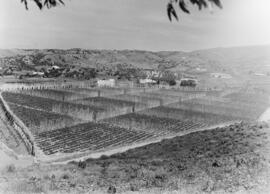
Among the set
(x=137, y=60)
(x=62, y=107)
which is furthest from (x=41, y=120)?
(x=137, y=60)

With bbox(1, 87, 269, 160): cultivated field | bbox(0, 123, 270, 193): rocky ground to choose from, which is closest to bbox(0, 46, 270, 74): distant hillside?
bbox(1, 87, 269, 160): cultivated field

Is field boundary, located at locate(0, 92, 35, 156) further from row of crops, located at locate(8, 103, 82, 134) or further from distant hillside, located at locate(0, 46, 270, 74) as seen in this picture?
distant hillside, located at locate(0, 46, 270, 74)

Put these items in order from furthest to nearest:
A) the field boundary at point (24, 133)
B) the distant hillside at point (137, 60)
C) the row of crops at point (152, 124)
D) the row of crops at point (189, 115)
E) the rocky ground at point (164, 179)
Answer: the distant hillside at point (137, 60)
the row of crops at point (189, 115)
the row of crops at point (152, 124)
the field boundary at point (24, 133)
the rocky ground at point (164, 179)

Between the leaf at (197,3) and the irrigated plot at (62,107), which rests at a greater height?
the leaf at (197,3)

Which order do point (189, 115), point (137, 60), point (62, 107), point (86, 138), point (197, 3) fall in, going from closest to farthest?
point (197, 3)
point (86, 138)
point (189, 115)
point (62, 107)
point (137, 60)

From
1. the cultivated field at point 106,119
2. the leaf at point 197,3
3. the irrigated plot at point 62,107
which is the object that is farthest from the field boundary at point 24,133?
the leaf at point 197,3

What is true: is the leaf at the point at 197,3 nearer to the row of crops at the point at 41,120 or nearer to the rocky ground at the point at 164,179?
the rocky ground at the point at 164,179

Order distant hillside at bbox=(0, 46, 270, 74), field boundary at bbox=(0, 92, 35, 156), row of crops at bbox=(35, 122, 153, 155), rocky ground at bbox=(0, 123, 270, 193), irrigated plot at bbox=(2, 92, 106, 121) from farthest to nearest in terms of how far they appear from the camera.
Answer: distant hillside at bbox=(0, 46, 270, 74)
irrigated plot at bbox=(2, 92, 106, 121)
row of crops at bbox=(35, 122, 153, 155)
field boundary at bbox=(0, 92, 35, 156)
rocky ground at bbox=(0, 123, 270, 193)

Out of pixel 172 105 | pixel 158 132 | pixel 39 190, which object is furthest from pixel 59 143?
pixel 172 105

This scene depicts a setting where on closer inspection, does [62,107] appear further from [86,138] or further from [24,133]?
[86,138]

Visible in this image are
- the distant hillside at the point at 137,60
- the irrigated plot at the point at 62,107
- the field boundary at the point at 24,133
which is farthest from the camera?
the distant hillside at the point at 137,60
